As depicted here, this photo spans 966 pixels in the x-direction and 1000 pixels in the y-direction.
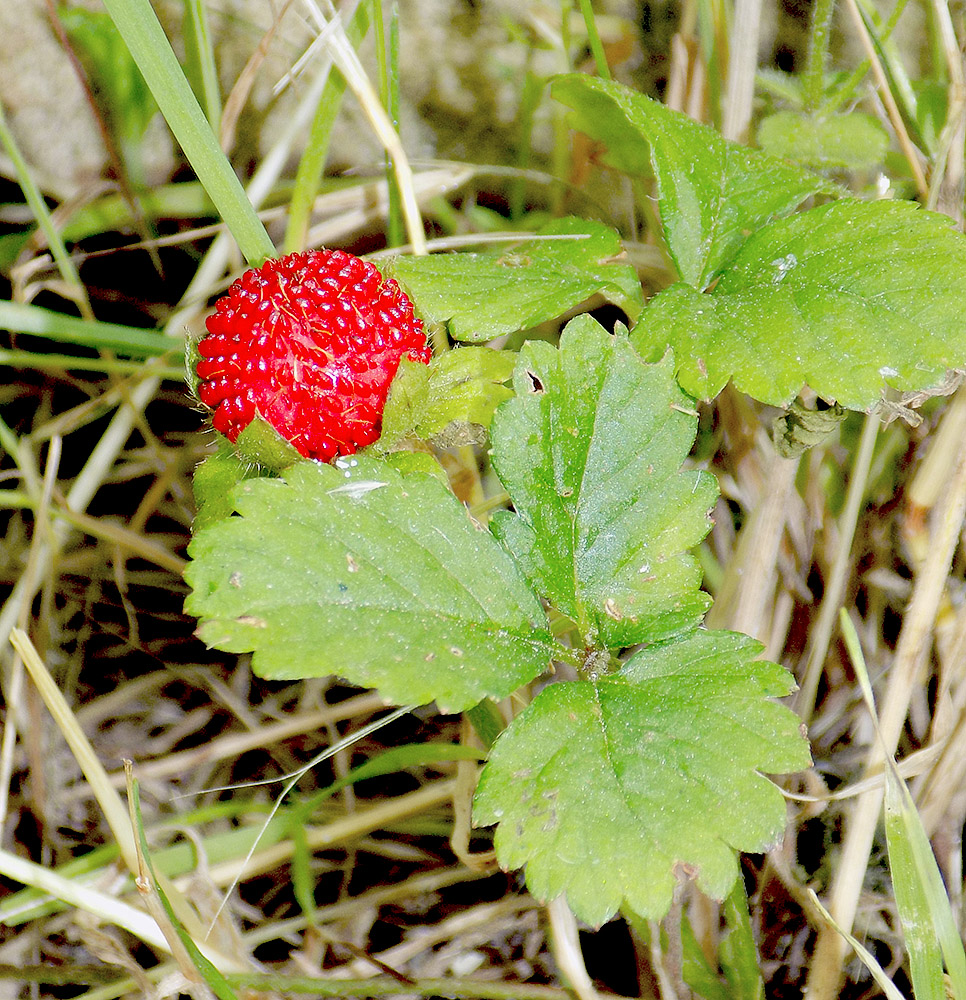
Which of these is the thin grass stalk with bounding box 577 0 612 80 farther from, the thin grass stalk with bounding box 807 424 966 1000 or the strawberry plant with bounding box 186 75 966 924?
the thin grass stalk with bounding box 807 424 966 1000

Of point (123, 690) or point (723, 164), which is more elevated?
point (723, 164)

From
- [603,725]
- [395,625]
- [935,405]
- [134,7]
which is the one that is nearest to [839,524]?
[935,405]

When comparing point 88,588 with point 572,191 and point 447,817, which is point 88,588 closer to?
point 447,817

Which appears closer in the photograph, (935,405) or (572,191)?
(935,405)

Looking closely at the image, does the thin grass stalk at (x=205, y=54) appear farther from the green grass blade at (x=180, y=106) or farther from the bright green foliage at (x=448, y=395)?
the bright green foliage at (x=448, y=395)

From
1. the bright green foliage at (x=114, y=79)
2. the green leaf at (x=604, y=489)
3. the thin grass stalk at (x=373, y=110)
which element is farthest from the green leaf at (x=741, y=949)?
the bright green foliage at (x=114, y=79)

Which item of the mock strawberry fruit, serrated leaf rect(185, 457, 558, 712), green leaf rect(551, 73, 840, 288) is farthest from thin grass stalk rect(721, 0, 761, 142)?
serrated leaf rect(185, 457, 558, 712)
